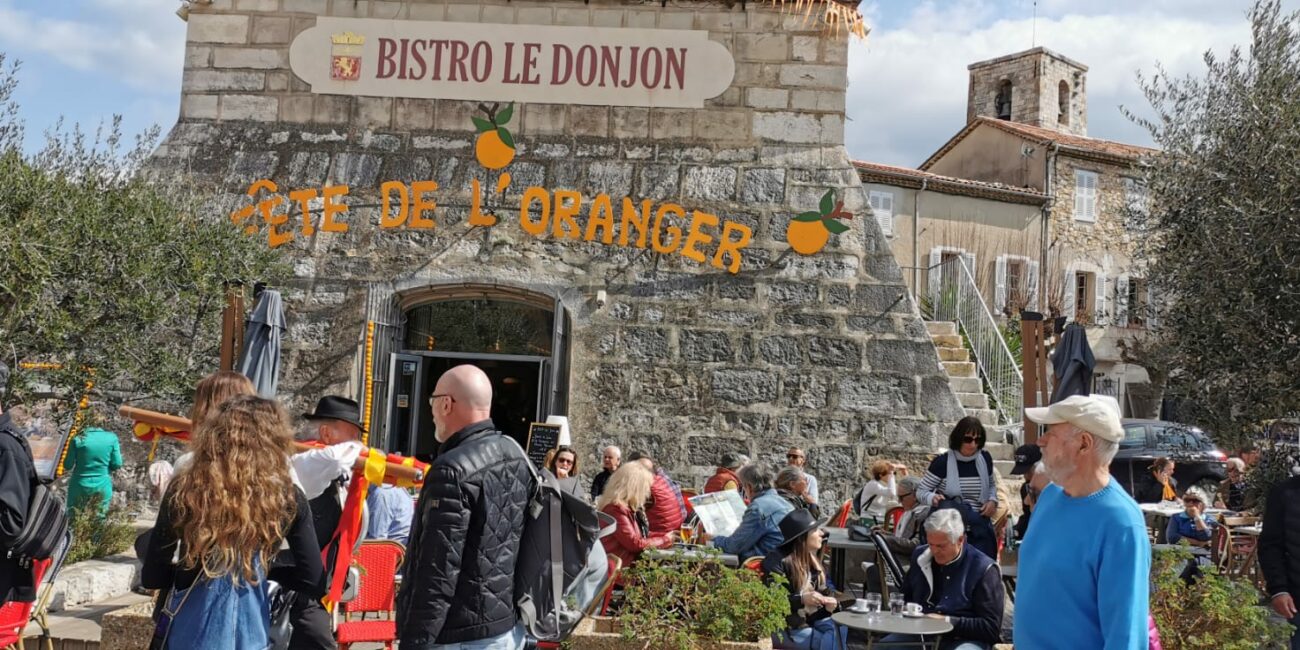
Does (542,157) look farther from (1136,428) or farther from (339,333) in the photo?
(1136,428)

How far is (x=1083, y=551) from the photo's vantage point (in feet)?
8.91

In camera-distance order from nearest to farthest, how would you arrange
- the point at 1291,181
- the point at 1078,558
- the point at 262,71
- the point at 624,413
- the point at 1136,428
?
1. the point at 1078,558
2. the point at 1291,181
3. the point at 624,413
4. the point at 262,71
5. the point at 1136,428

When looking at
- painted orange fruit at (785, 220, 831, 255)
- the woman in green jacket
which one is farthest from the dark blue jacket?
the woman in green jacket

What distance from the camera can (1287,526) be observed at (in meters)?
4.86

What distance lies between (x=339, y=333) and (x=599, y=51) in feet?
11.9

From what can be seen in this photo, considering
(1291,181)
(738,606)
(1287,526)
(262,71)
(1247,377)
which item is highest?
(262,71)

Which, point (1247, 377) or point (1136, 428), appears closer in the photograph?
point (1247, 377)

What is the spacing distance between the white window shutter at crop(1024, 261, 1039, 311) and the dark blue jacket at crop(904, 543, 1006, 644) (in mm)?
22857

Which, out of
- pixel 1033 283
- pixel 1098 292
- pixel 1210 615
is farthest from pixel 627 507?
pixel 1098 292

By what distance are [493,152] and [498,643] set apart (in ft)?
25.4

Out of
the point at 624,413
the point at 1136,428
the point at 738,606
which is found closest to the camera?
the point at 738,606

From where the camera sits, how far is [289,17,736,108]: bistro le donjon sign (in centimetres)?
1055

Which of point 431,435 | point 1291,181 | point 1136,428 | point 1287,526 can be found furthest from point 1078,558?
point 1136,428

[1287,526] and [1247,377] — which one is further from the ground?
[1247,377]
